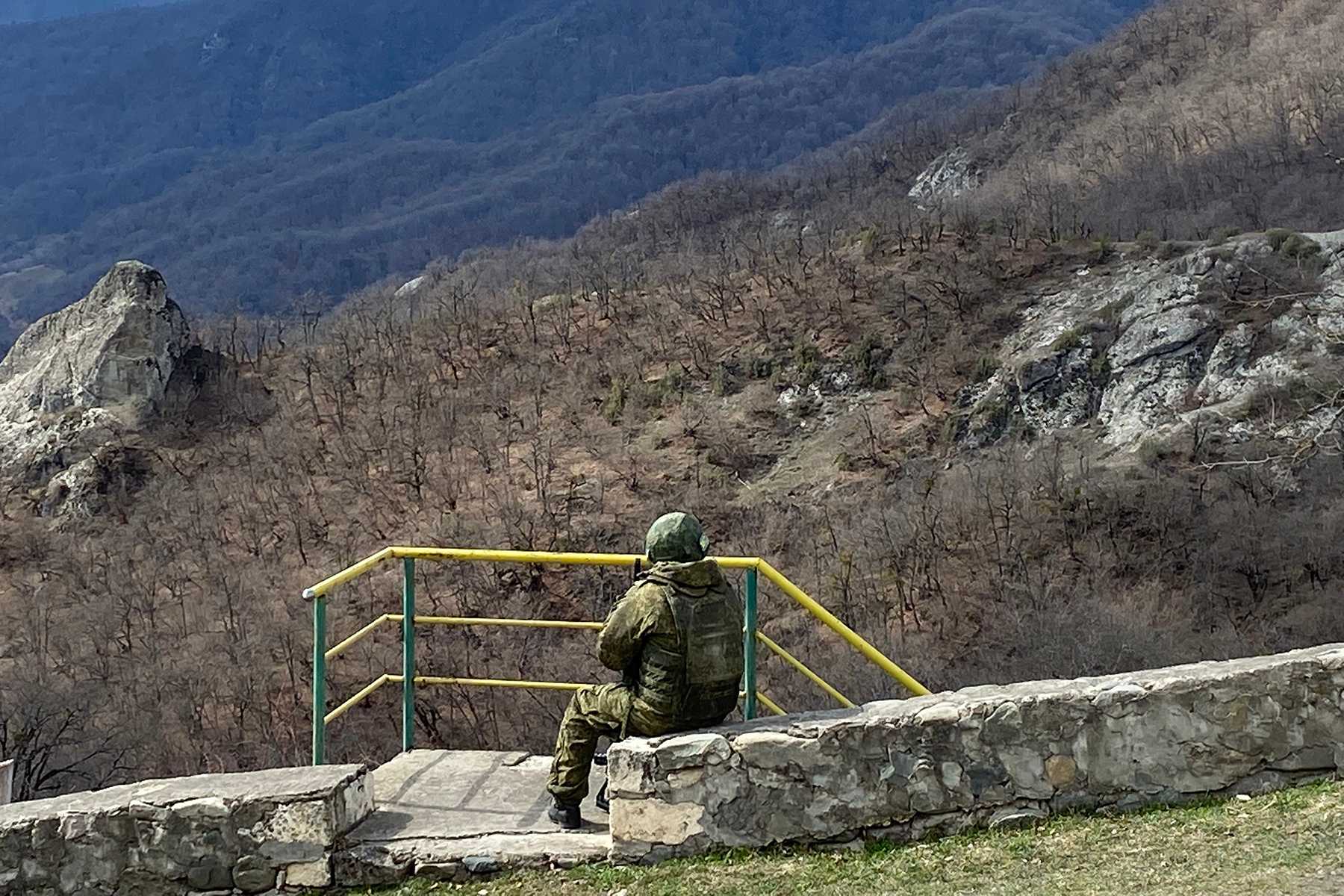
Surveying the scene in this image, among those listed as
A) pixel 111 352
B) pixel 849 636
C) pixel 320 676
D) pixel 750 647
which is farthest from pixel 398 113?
pixel 750 647

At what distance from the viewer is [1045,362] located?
26.0 metres

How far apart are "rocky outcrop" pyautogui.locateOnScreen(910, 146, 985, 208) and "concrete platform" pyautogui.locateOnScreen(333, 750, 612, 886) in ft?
Result: 190

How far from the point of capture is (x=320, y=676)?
217 inches

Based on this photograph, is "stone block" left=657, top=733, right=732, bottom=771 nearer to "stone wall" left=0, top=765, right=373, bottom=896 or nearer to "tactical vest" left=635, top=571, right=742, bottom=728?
"tactical vest" left=635, top=571, right=742, bottom=728

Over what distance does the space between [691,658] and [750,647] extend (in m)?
0.57

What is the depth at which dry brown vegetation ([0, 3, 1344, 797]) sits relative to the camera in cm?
2069

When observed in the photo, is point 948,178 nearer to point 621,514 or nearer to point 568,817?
point 621,514

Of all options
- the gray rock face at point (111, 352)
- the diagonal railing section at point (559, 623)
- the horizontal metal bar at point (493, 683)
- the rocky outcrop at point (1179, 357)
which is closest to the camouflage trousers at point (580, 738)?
Result: the diagonal railing section at point (559, 623)

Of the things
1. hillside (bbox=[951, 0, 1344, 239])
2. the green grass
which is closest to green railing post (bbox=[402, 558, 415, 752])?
the green grass

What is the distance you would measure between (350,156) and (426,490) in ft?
343

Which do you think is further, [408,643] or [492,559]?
[408,643]

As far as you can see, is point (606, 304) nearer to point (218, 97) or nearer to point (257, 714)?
point (257, 714)

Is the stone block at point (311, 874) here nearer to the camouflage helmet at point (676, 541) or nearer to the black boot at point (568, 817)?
the black boot at point (568, 817)

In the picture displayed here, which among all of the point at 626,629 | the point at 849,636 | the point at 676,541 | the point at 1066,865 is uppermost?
the point at 676,541
